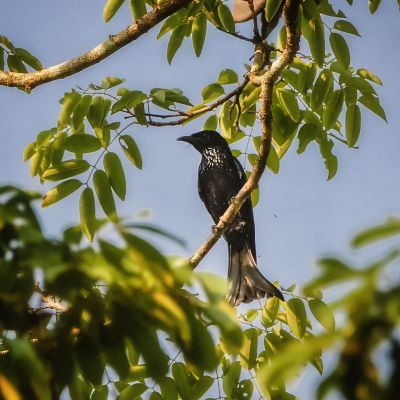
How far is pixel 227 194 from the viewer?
554 centimetres

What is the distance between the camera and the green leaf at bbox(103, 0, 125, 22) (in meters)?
3.16

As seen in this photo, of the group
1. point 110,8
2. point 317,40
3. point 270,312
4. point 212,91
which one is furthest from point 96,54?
point 270,312

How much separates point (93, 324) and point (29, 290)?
14cm

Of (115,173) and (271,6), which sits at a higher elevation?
(271,6)

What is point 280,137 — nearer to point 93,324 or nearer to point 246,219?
point 246,219

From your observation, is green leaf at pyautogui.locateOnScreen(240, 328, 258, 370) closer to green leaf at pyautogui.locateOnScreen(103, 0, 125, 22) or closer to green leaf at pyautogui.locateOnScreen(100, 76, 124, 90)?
green leaf at pyautogui.locateOnScreen(100, 76, 124, 90)

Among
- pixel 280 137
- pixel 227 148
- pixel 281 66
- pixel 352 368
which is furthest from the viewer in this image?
pixel 227 148

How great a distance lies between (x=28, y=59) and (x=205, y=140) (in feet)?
8.56

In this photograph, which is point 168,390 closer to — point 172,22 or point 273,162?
point 273,162

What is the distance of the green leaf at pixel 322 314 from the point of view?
115 inches

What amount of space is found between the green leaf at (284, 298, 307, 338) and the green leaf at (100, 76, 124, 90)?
1.26 meters

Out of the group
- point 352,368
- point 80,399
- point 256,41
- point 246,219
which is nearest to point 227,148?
point 246,219

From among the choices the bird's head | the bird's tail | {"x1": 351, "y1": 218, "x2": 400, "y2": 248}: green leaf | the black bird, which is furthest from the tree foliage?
the bird's head

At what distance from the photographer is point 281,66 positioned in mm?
3104
